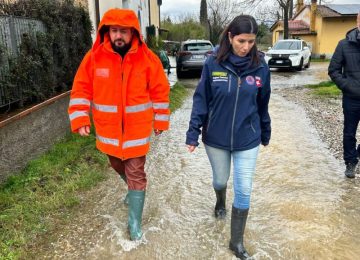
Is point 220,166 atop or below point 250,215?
atop

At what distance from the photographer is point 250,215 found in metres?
3.94

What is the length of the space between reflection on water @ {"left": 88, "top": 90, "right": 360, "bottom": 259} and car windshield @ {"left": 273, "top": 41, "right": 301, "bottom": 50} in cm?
1509

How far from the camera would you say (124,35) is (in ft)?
10.5

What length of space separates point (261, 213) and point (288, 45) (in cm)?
1797

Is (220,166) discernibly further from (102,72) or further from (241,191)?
(102,72)

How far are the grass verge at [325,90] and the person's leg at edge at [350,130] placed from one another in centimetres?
711

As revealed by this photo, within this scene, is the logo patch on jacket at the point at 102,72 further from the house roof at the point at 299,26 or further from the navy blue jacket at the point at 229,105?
the house roof at the point at 299,26

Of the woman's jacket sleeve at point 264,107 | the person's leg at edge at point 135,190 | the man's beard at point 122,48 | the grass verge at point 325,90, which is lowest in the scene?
the grass verge at point 325,90

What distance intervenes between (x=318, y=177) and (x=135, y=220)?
8.64ft

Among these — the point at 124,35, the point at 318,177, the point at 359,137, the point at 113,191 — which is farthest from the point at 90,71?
the point at 359,137

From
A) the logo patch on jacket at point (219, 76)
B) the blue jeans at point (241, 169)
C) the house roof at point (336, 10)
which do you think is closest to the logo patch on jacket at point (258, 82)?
the logo patch on jacket at point (219, 76)

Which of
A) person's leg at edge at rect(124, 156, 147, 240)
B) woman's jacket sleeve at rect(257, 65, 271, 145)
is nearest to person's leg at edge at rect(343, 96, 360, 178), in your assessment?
woman's jacket sleeve at rect(257, 65, 271, 145)

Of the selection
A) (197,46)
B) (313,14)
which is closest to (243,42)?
(197,46)

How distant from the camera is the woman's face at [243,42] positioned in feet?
9.60
